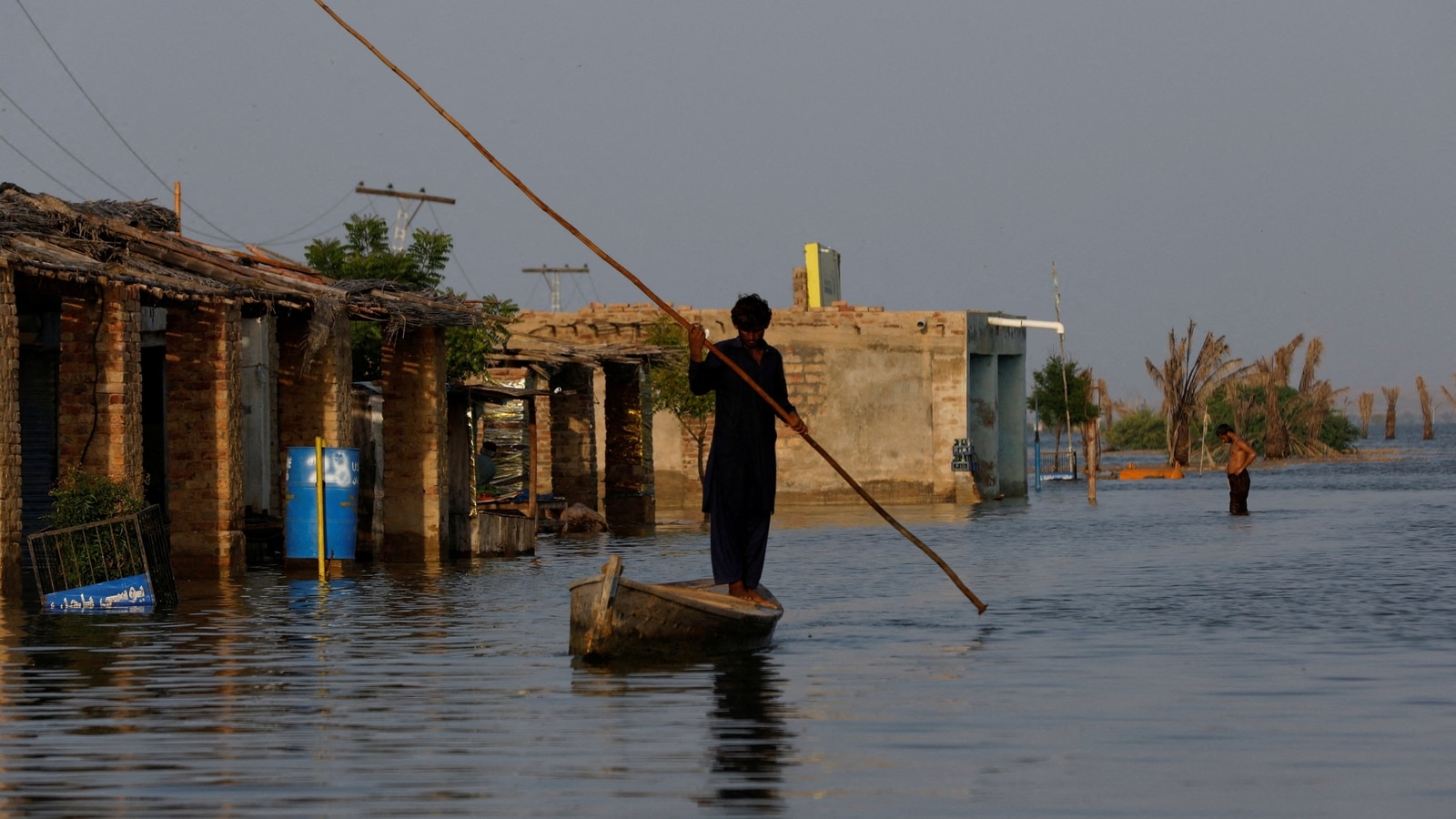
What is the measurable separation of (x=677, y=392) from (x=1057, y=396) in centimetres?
2356

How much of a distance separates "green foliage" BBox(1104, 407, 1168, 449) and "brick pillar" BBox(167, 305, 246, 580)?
3711 inches

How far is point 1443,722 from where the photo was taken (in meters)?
8.41

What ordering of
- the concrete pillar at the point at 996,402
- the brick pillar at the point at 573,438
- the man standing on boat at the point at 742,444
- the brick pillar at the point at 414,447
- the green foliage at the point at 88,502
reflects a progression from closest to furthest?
the man standing on boat at the point at 742,444, the green foliage at the point at 88,502, the brick pillar at the point at 414,447, the brick pillar at the point at 573,438, the concrete pillar at the point at 996,402

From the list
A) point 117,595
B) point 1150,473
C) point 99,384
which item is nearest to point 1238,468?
point 99,384

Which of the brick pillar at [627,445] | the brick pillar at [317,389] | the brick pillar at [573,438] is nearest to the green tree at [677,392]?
the brick pillar at [627,445]

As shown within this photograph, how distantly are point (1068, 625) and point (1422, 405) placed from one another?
12336 centimetres

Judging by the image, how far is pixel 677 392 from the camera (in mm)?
39281

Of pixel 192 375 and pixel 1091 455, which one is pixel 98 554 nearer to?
pixel 192 375

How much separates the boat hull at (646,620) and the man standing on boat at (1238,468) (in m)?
18.1

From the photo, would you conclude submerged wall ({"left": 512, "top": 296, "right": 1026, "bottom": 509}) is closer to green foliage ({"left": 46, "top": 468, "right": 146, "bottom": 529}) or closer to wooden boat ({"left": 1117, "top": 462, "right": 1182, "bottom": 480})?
wooden boat ({"left": 1117, "top": 462, "right": 1182, "bottom": 480})

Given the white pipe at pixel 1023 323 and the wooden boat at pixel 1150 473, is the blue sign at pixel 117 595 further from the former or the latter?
the wooden boat at pixel 1150 473

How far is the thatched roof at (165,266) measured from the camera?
16.6 metres

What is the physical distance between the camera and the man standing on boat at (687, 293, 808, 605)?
11.2 meters

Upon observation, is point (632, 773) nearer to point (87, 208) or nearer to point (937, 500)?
point (87, 208)
